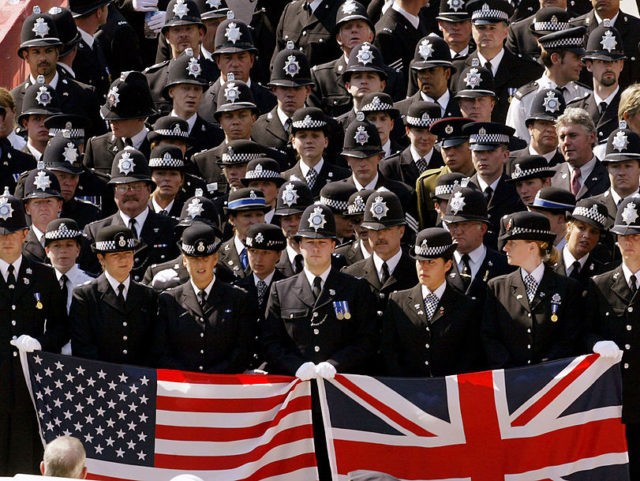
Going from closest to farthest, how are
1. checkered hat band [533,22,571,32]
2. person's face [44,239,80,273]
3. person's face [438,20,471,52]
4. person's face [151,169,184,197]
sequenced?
1. person's face [44,239,80,273]
2. person's face [151,169,184,197]
3. checkered hat band [533,22,571,32]
4. person's face [438,20,471,52]

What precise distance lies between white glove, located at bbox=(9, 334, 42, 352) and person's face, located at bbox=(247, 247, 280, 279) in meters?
1.91

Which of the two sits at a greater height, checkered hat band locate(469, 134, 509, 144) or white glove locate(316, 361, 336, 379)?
checkered hat band locate(469, 134, 509, 144)

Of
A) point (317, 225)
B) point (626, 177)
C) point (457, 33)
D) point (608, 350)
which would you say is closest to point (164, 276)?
point (317, 225)

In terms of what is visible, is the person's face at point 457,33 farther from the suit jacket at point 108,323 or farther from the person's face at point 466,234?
the suit jacket at point 108,323

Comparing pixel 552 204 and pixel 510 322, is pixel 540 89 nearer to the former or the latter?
pixel 552 204

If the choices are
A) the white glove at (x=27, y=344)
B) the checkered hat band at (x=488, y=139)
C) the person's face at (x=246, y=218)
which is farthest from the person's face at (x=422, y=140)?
the white glove at (x=27, y=344)

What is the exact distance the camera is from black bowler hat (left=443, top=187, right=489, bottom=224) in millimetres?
13641

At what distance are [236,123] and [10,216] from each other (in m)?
3.48

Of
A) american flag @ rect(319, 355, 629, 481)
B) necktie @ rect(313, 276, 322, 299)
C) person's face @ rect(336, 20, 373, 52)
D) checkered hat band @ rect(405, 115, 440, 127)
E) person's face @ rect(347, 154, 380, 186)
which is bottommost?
american flag @ rect(319, 355, 629, 481)

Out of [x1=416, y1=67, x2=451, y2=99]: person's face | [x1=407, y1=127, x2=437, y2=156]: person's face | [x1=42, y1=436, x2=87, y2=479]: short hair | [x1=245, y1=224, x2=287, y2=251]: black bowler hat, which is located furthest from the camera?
[x1=416, y1=67, x2=451, y2=99]: person's face

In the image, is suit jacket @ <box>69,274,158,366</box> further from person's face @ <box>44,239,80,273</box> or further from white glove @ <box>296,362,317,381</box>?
white glove @ <box>296,362,317,381</box>

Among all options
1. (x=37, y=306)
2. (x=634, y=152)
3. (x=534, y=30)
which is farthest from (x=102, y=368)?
(x=534, y=30)

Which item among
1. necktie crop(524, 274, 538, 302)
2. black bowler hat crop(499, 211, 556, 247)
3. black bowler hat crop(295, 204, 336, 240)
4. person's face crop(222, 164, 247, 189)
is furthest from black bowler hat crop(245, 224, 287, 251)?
necktie crop(524, 274, 538, 302)

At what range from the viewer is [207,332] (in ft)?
43.3
